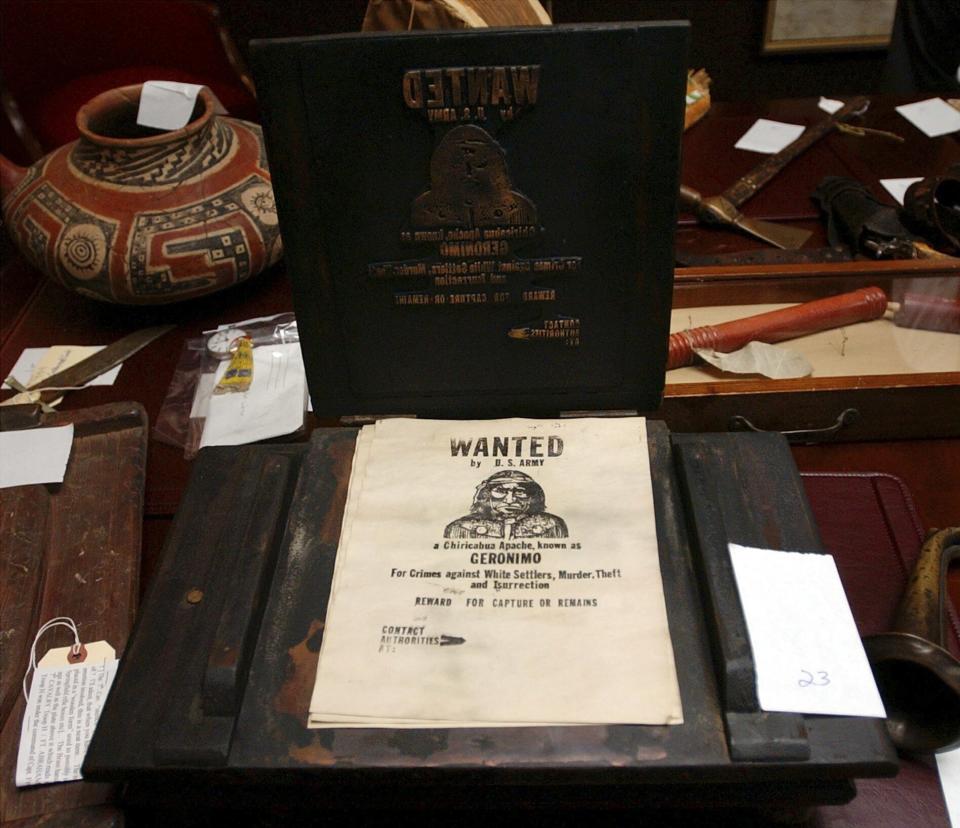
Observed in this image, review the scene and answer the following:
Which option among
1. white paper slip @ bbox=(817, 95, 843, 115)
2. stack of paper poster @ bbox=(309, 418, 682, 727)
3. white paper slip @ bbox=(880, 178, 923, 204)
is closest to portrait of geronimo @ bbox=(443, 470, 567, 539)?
stack of paper poster @ bbox=(309, 418, 682, 727)

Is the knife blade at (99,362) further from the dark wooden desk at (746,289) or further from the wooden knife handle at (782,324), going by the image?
the wooden knife handle at (782,324)

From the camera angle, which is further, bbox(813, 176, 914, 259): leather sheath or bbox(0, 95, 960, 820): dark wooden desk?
bbox(813, 176, 914, 259): leather sheath

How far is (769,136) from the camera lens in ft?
5.19

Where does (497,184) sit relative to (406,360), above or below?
above

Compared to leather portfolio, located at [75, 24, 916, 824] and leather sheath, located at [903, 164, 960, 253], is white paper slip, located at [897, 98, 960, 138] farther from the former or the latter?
leather portfolio, located at [75, 24, 916, 824]

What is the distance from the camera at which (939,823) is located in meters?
0.62

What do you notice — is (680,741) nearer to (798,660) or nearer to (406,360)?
(798,660)

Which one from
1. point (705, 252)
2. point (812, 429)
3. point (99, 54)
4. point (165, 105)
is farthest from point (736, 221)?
point (99, 54)

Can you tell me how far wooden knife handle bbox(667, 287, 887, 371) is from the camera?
1025 millimetres

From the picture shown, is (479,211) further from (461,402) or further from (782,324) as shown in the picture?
(782,324)

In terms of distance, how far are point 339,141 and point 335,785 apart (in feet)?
1.48

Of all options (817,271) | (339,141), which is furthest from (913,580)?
(339,141)

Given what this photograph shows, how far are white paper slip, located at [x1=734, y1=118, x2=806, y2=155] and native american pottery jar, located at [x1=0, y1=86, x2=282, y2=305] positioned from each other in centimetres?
96

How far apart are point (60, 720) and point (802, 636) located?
62cm
